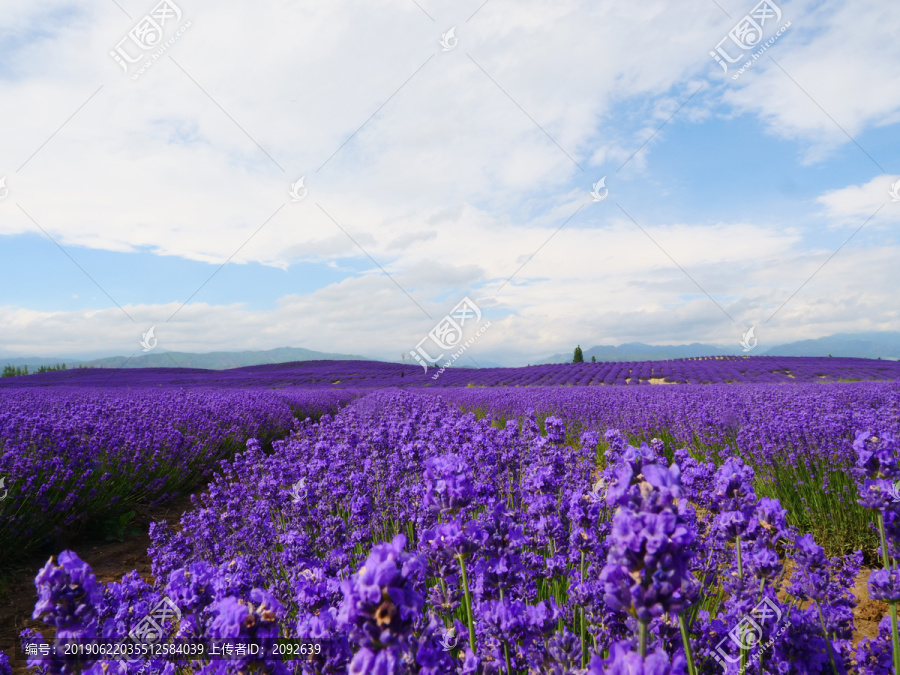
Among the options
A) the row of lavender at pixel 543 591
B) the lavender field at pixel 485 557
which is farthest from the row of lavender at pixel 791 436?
the row of lavender at pixel 543 591

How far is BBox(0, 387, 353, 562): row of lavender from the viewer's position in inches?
149

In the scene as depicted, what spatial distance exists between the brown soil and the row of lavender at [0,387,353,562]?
6.2 inches

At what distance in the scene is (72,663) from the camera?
1009 mm

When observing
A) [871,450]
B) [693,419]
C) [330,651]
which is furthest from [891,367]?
[330,651]

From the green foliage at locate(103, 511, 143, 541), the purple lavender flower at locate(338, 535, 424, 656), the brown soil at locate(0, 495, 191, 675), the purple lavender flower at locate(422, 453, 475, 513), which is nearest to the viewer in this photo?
the purple lavender flower at locate(338, 535, 424, 656)

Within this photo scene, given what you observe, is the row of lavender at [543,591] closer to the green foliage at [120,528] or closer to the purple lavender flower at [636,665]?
the purple lavender flower at [636,665]

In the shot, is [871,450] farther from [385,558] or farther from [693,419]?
[693,419]

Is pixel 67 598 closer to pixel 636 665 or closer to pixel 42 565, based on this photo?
pixel 636 665

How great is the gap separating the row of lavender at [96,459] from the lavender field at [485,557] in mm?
32

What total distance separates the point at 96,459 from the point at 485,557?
4801 millimetres

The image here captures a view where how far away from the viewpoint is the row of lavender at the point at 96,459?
12.5ft

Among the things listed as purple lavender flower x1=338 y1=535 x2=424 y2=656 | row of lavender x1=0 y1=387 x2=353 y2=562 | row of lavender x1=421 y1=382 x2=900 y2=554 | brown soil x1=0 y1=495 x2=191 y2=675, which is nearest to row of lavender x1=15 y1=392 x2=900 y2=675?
purple lavender flower x1=338 y1=535 x2=424 y2=656

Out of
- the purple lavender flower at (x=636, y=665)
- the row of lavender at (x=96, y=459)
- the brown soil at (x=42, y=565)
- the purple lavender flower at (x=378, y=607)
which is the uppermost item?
the purple lavender flower at (x=378, y=607)

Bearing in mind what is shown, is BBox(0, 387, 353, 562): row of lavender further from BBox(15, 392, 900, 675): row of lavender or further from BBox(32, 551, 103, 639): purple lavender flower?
BBox(32, 551, 103, 639): purple lavender flower
